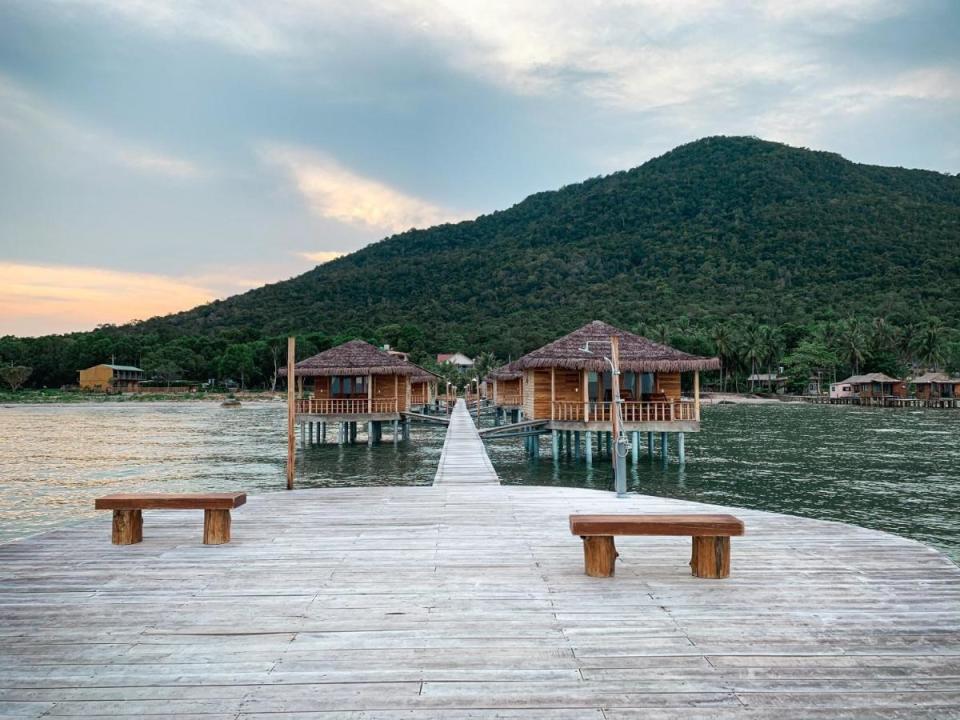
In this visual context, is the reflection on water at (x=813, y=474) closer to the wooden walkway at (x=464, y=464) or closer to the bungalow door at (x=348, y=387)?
the wooden walkway at (x=464, y=464)

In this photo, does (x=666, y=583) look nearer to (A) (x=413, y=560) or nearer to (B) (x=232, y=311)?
(A) (x=413, y=560)

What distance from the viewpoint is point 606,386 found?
78.7 ft

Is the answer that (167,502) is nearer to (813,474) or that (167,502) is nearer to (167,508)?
(167,508)

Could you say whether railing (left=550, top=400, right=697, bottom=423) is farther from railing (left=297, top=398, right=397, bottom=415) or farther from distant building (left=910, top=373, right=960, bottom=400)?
distant building (left=910, top=373, right=960, bottom=400)

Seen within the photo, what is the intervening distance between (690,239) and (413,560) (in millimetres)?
129522

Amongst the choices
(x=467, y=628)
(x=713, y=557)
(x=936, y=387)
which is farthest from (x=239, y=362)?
(x=467, y=628)

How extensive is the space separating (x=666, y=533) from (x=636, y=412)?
17.7 m

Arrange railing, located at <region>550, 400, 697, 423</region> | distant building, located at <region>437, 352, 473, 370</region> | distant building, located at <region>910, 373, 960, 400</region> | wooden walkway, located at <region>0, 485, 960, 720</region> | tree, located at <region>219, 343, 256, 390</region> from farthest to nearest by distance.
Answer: distant building, located at <region>437, 352, 473, 370</region>
tree, located at <region>219, 343, 256, 390</region>
distant building, located at <region>910, 373, 960, 400</region>
railing, located at <region>550, 400, 697, 423</region>
wooden walkway, located at <region>0, 485, 960, 720</region>

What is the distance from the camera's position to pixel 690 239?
125 meters

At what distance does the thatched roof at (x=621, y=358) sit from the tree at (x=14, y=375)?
97.1 m

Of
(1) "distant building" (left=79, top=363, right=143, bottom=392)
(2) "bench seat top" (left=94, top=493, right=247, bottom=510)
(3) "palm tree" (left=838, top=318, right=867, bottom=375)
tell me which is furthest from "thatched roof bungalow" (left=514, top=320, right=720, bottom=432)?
(1) "distant building" (left=79, top=363, right=143, bottom=392)

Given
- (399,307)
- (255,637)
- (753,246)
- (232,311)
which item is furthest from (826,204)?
(255,637)

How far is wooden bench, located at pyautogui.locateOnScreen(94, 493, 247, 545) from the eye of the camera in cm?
641

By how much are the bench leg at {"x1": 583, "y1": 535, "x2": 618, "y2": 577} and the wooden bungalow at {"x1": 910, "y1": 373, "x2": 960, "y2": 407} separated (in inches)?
3157
